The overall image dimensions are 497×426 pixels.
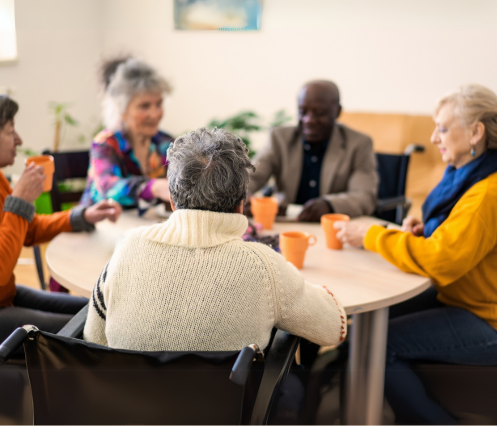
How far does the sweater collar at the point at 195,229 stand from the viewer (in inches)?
38.6

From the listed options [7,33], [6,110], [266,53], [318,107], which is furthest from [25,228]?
[266,53]

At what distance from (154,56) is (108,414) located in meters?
4.29

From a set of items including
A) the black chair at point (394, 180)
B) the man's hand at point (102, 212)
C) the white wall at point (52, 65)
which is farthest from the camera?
the white wall at point (52, 65)

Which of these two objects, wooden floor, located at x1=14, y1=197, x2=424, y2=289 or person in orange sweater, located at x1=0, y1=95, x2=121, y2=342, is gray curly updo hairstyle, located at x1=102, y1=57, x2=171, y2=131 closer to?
person in orange sweater, located at x1=0, y1=95, x2=121, y2=342

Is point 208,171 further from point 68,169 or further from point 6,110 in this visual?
point 68,169

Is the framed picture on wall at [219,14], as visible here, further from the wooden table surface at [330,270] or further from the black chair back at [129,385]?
the black chair back at [129,385]

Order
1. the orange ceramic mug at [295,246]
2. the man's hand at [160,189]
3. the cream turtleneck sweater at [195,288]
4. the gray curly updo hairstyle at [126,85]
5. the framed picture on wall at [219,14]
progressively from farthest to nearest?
the framed picture on wall at [219,14] → the gray curly updo hairstyle at [126,85] → the man's hand at [160,189] → the orange ceramic mug at [295,246] → the cream turtleneck sweater at [195,288]

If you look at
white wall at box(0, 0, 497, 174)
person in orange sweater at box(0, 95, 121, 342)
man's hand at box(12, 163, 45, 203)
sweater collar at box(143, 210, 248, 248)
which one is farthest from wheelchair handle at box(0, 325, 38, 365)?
white wall at box(0, 0, 497, 174)

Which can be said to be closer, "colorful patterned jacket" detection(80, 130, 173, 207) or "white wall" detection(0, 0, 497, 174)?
"colorful patterned jacket" detection(80, 130, 173, 207)

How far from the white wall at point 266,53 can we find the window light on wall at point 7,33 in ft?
0.21

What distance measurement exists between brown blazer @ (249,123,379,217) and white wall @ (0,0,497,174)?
4.36 feet

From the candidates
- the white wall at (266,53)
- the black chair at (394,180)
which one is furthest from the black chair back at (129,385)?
the white wall at (266,53)

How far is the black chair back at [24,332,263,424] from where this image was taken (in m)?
0.90

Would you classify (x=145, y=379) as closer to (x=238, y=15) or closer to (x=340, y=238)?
(x=340, y=238)
